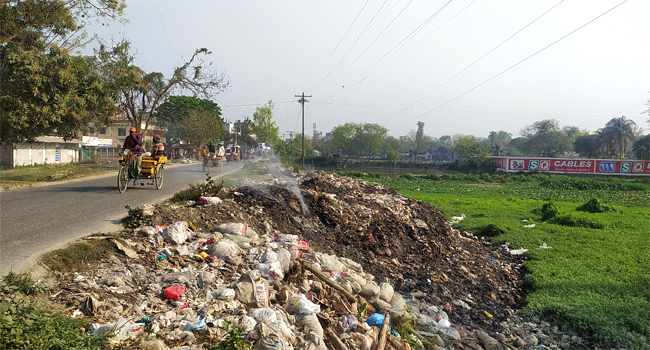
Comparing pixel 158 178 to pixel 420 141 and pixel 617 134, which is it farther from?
pixel 420 141

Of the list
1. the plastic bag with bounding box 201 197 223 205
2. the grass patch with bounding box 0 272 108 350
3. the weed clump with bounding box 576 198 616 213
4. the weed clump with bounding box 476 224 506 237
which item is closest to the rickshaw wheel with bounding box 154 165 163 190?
the plastic bag with bounding box 201 197 223 205

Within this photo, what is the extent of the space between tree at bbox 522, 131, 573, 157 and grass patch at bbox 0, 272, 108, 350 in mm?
85114

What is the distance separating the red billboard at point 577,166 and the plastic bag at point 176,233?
151 feet

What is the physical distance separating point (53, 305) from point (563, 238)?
12754 millimetres

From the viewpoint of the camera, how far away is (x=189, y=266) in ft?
18.5

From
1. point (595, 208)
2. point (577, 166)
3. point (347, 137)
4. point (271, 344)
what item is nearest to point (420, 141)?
point (347, 137)

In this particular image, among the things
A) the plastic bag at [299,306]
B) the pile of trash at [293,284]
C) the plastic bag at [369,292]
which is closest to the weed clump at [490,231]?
the pile of trash at [293,284]

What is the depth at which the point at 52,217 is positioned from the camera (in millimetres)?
7539

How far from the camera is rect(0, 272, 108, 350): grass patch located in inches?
119

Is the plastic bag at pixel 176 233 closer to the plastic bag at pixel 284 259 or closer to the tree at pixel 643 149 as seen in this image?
the plastic bag at pixel 284 259

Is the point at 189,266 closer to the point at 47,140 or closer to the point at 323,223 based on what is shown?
the point at 323,223

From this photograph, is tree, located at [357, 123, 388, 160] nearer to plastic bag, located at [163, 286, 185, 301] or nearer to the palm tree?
the palm tree

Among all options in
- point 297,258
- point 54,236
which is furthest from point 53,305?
point 297,258

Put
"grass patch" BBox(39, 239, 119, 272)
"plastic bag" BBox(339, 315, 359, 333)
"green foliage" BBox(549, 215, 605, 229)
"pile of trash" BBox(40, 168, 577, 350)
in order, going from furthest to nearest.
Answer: "green foliage" BBox(549, 215, 605, 229), "plastic bag" BBox(339, 315, 359, 333), "grass patch" BBox(39, 239, 119, 272), "pile of trash" BBox(40, 168, 577, 350)
